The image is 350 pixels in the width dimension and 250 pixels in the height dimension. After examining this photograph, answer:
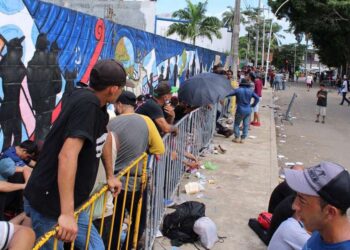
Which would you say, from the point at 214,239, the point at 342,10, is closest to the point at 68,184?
the point at 214,239

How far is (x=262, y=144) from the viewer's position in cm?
1115

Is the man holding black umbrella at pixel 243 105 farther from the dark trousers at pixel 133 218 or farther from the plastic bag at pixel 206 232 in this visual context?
the dark trousers at pixel 133 218

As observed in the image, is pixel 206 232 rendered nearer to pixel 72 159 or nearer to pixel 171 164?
pixel 171 164

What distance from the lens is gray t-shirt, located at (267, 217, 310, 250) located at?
11.4 feet

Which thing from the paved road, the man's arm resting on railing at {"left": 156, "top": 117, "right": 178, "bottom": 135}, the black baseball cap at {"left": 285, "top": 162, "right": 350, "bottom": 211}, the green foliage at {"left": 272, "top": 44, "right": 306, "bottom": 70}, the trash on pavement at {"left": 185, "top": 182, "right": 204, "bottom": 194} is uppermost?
the green foliage at {"left": 272, "top": 44, "right": 306, "bottom": 70}

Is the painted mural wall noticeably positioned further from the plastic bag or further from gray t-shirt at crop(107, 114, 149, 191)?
the plastic bag

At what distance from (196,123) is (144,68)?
7.83ft

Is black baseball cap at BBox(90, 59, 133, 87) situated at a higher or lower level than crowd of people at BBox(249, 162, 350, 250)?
higher

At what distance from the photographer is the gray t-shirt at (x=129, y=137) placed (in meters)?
4.11

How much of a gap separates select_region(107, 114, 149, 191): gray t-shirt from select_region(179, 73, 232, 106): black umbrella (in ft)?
13.2

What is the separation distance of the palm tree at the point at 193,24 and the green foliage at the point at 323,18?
21.3ft

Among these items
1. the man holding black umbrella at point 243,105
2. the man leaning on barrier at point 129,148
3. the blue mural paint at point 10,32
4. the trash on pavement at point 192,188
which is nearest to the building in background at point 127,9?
the man holding black umbrella at point 243,105

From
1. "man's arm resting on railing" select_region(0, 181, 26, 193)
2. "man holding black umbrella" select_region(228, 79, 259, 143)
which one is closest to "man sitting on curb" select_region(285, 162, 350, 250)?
"man's arm resting on railing" select_region(0, 181, 26, 193)

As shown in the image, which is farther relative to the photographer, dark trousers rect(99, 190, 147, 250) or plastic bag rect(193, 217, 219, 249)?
plastic bag rect(193, 217, 219, 249)
